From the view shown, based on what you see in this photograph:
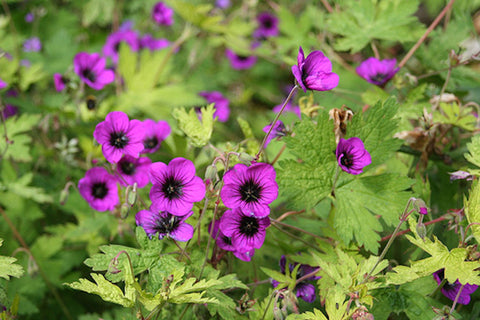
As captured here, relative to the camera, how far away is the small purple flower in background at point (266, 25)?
10.8 feet

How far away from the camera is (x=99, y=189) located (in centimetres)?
148

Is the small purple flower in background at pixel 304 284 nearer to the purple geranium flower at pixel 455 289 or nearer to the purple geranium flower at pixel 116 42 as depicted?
the purple geranium flower at pixel 455 289

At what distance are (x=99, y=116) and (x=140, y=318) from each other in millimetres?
1209

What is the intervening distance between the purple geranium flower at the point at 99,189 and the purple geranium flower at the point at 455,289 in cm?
98

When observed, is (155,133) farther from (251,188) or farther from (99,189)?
(251,188)

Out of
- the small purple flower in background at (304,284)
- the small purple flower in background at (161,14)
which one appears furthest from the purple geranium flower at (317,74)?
the small purple flower in background at (161,14)

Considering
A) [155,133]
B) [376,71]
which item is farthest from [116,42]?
[376,71]

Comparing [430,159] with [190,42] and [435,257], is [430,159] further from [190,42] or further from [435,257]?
[190,42]

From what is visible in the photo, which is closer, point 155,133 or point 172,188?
point 172,188

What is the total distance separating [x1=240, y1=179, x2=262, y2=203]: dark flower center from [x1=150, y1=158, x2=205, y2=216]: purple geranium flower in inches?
3.9

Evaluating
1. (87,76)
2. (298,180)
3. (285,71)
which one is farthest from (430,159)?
(285,71)

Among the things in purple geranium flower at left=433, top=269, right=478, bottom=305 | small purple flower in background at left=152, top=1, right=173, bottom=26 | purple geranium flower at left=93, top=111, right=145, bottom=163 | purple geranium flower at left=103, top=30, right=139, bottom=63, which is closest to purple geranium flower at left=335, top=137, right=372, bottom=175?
purple geranium flower at left=433, top=269, right=478, bottom=305

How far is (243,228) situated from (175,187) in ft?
0.66

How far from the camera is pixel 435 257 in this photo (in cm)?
106
